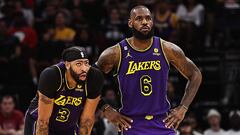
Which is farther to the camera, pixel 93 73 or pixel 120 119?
pixel 120 119

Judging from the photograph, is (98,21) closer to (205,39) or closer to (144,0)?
(144,0)

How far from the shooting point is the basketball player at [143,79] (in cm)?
731

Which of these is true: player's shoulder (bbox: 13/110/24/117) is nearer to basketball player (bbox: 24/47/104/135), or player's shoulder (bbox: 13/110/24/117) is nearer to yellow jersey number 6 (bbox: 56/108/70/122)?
basketball player (bbox: 24/47/104/135)

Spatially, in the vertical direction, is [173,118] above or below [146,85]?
below

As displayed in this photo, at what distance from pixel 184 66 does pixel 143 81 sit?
541 mm

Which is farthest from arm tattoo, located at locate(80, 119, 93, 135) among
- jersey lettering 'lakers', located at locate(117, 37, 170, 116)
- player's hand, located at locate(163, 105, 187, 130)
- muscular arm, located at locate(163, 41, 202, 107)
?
muscular arm, located at locate(163, 41, 202, 107)

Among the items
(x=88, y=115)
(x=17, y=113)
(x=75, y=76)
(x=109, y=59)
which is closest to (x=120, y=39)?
(x=17, y=113)

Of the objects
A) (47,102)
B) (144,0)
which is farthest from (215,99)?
(47,102)

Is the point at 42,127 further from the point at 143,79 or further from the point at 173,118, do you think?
the point at 173,118

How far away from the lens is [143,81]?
7344 millimetres

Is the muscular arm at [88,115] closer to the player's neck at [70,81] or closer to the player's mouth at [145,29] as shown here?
the player's neck at [70,81]

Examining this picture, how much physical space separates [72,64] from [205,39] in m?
7.71

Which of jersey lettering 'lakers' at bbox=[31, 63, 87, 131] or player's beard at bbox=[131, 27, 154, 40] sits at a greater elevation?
player's beard at bbox=[131, 27, 154, 40]

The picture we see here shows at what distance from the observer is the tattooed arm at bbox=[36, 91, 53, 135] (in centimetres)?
678
